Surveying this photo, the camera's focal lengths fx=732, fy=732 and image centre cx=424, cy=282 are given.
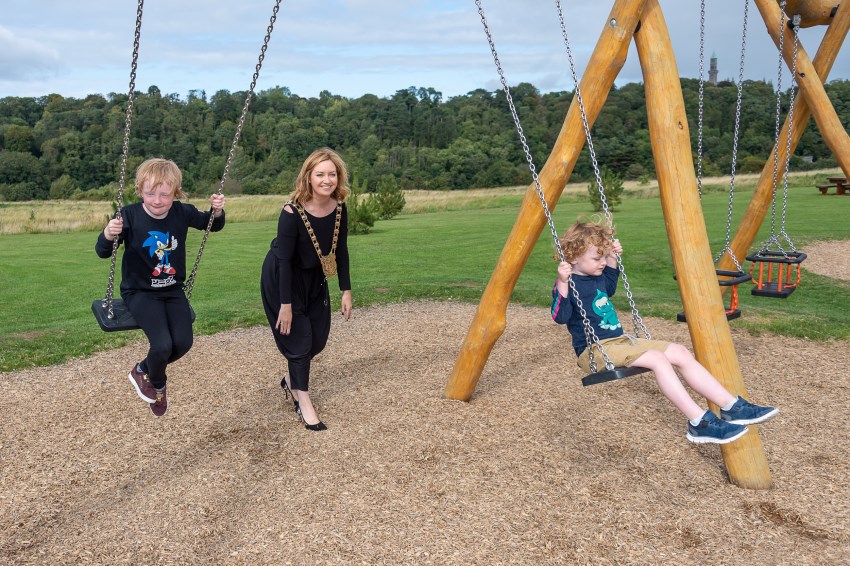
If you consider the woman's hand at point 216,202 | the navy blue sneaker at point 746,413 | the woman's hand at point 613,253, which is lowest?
the navy blue sneaker at point 746,413

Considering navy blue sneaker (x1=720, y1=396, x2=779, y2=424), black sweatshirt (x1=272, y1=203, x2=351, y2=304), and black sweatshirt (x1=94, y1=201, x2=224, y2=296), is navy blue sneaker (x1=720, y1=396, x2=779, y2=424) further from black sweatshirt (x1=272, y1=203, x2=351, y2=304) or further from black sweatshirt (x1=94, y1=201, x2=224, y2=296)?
black sweatshirt (x1=94, y1=201, x2=224, y2=296)

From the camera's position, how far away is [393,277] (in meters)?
12.0

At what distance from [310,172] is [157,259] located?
1.06 m

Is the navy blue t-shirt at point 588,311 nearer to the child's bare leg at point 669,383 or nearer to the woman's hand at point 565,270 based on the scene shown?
the woman's hand at point 565,270

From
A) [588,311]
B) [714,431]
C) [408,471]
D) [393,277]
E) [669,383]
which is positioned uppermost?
[588,311]

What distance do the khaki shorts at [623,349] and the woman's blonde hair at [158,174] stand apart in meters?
2.62

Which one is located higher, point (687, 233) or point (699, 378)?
point (687, 233)

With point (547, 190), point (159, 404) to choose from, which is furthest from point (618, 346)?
point (159, 404)

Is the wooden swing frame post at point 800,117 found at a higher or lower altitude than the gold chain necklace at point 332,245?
higher

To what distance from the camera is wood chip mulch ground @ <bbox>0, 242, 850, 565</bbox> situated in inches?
140

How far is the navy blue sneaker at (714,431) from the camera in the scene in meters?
3.66


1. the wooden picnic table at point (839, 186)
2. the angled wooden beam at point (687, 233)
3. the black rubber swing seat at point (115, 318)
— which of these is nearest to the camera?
the angled wooden beam at point (687, 233)

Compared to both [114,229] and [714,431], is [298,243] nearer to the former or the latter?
Answer: [114,229]

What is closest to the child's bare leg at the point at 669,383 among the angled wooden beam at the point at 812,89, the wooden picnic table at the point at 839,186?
the angled wooden beam at the point at 812,89
